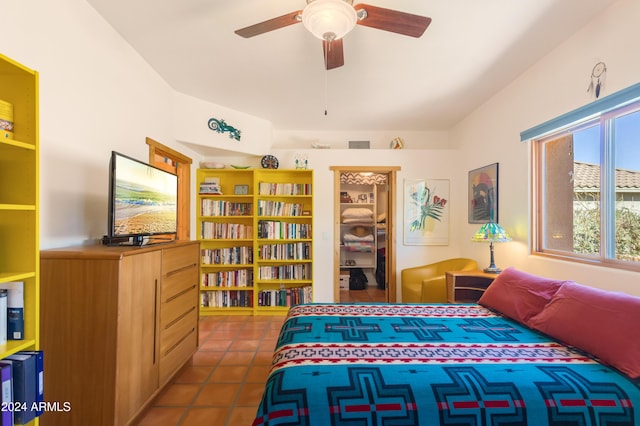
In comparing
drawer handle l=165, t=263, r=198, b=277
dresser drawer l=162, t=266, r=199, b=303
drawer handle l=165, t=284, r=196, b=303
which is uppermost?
drawer handle l=165, t=263, r=198, b=277

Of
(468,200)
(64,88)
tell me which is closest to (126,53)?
(64,88)

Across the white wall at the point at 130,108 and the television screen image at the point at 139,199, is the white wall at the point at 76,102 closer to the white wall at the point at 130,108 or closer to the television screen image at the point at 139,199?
the white wall at the point at 130,108

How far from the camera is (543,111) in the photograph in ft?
8.02

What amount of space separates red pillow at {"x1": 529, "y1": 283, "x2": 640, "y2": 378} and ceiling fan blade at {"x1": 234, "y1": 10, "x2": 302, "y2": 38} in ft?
7.08

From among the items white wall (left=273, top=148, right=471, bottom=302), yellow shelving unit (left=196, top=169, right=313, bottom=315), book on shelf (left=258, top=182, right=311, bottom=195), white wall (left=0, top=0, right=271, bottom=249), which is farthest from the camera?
white wall (left=273, top=148, right=471, bottom=302)

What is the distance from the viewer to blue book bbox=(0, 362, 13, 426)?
1.04 m

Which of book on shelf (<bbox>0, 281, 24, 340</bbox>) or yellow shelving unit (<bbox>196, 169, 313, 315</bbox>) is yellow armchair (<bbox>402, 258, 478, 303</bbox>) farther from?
book on shelf (<bbox>0, 281, 24, 340</bbox>)

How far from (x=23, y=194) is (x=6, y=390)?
760 mm

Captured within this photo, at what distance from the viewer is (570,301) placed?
61.9 inches

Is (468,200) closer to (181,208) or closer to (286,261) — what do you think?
(286,261)

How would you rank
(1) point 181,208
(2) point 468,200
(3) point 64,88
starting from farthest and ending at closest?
(2) point 468,200, (1) point 181,208, (3) point 64,88

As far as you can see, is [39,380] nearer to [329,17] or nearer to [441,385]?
[441,385]

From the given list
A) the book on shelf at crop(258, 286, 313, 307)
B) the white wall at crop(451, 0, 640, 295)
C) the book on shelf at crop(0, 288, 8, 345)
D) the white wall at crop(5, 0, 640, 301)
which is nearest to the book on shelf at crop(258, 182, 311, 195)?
the white wall at crop(5, 0, 640, 301)

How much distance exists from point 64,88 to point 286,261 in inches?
108
